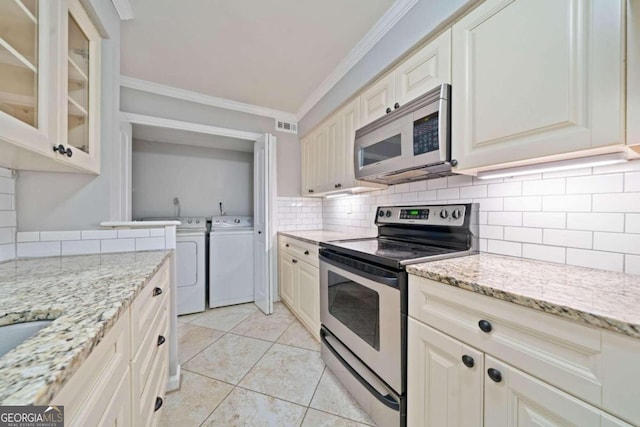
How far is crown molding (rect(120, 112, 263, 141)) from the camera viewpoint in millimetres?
2396

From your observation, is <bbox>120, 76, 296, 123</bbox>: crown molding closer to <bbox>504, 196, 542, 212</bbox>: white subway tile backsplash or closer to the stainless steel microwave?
the stainless steel microwave

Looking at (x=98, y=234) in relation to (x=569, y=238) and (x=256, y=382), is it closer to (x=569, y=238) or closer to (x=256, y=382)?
(x=256, y=382)

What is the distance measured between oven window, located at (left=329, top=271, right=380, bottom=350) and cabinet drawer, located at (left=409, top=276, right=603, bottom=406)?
33 centimetres

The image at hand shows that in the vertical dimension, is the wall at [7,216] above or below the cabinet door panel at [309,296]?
above

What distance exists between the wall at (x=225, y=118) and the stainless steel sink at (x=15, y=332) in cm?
244

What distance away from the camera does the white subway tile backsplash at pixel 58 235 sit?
1.32 meters

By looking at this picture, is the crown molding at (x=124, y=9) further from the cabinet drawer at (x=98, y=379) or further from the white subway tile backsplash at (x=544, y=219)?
the white subway tile backsplash at (x=544, y=219)

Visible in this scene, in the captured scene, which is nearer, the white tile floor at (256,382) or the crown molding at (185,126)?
the white tile floor at (256,382)

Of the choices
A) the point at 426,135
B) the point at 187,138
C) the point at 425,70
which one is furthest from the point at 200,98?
the point at 426,135

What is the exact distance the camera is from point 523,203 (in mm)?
1247

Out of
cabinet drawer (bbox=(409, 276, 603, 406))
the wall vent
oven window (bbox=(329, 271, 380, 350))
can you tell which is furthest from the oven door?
the wall vent

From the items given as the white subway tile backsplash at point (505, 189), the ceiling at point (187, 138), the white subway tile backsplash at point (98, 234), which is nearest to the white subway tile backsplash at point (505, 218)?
the white subway tile backsplash at point (505, 189)

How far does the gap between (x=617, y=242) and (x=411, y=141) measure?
0.97 m

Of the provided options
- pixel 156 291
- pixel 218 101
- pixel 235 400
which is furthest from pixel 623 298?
pixel 218 101
